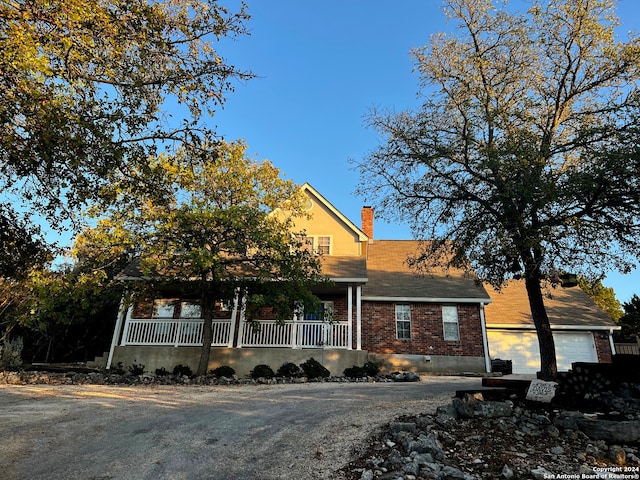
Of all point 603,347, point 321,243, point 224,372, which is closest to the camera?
point 224,372

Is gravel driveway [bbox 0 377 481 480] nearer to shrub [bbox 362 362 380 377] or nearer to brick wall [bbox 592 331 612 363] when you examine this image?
shrub [bbox 362 362 380 377]

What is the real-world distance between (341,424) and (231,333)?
953cm

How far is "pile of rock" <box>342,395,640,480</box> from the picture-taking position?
14.5 ft

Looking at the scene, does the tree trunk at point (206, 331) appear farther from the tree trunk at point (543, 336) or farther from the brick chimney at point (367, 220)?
the brick chimney at point (367, 220)

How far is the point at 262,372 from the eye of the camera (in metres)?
13.4

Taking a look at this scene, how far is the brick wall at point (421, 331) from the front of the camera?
16.2 m

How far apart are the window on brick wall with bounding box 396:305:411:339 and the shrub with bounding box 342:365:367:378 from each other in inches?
139

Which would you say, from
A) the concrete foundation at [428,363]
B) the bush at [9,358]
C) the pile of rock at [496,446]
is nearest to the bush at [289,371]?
the concrete foundation at [428,363]

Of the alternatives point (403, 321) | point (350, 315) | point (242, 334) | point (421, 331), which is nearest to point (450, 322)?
point (421, 331)

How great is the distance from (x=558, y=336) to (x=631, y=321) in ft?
22.8

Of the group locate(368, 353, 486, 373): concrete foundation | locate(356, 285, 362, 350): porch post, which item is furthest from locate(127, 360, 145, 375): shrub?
locate(368, 353, 486, 373): concrete foundation

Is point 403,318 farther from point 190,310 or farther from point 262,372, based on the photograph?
point 190,310

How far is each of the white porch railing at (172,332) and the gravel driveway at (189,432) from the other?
580 cm

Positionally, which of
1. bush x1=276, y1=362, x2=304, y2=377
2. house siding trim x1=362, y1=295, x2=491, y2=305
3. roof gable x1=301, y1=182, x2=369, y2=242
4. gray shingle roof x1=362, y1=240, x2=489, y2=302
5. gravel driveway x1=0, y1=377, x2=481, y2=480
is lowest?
gravel driveway x1=0, y1=377, x2=481, y2=480
